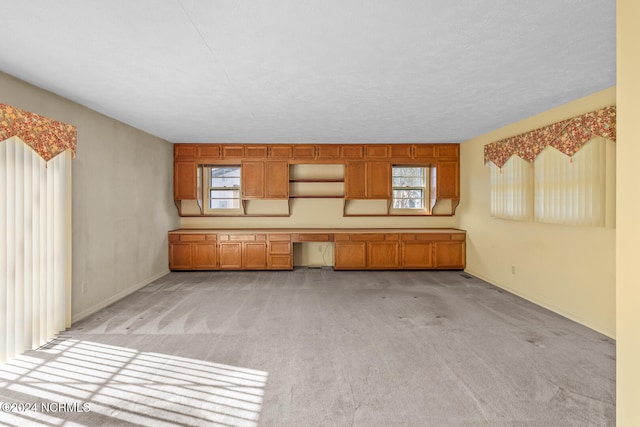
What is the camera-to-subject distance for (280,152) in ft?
19.2

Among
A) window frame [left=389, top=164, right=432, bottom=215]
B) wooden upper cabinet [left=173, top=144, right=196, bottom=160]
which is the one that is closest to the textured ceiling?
wooden upper cabinet [left=173, top=144, right=196, bottom=160]

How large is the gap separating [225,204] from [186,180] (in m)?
0.88

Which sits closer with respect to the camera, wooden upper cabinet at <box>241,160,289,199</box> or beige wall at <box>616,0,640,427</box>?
beige wall at <box>616,0,640,427</box>

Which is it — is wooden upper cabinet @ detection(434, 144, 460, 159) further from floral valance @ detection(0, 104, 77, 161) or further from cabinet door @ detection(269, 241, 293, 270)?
floral valance @ detection(0, 104, 77, 161)

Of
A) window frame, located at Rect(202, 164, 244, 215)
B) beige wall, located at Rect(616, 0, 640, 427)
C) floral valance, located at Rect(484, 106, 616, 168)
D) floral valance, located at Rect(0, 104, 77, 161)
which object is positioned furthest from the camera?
window frame, located at Rect(202, 164, 244, 215)

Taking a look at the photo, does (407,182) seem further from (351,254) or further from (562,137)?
(562,137)

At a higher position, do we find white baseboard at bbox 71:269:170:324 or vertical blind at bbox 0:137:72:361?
vertical blind at bbox 0:137:72:361

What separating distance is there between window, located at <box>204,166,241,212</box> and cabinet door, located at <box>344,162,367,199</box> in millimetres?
2251

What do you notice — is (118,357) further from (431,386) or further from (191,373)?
(431,386)

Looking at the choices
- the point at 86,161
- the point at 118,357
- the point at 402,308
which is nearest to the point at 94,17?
the point at 86,161

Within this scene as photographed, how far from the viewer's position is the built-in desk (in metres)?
5.66

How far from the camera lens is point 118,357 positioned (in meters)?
2.56

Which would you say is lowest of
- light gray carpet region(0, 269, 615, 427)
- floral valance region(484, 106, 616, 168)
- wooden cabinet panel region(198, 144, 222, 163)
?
light gray carpet region(0, 269, 615, 427)

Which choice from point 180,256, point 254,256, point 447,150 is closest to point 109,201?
point 180,256
